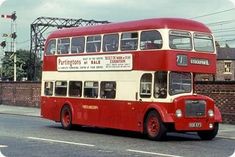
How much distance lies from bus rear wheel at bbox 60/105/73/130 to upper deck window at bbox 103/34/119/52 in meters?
3.47

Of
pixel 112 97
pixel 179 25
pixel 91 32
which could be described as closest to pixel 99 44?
pixel 91 32

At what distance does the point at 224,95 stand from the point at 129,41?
8.23 metres

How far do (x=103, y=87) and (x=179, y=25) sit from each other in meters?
3.82

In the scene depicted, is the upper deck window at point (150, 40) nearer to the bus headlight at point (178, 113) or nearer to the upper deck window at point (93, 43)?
the bus headlight at point (178, 113)

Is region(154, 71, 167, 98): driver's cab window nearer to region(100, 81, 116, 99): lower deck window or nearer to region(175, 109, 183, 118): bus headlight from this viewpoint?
region(175, 109, 183, 118): bus headlight

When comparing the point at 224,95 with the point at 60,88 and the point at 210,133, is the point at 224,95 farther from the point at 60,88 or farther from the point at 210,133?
the point at 210,133

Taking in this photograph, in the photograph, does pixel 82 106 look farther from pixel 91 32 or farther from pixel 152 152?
pixel 152 152

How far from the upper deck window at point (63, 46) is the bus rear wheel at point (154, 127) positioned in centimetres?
578

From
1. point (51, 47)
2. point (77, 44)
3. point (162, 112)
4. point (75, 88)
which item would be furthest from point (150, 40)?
point (51, 47)

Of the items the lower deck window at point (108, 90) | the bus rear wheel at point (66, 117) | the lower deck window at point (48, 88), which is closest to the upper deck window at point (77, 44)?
the lower deck window at point (108, 90)

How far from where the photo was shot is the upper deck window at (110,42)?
19.4 meters

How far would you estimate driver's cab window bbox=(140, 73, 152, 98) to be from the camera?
17.8 metres

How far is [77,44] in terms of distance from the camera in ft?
70.5

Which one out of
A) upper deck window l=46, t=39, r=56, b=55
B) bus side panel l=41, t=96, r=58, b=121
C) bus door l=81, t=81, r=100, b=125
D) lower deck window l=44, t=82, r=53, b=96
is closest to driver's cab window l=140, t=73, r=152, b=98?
bus door l=81, t=81, r=100, b=125
